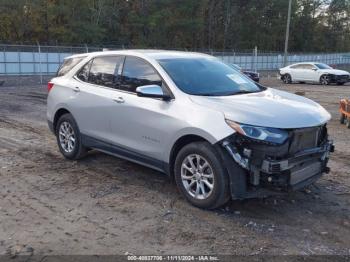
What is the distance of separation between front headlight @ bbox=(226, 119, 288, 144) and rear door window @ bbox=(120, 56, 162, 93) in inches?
53.8

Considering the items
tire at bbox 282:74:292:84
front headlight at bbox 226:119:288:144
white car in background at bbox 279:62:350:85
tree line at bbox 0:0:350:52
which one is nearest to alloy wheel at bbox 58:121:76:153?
front headlight at bbox 226:119:288:144

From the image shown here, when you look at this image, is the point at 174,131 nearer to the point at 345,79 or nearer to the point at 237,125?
the point at 237,125

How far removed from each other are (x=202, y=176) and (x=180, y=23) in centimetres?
6122

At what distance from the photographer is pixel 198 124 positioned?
5.05 metres

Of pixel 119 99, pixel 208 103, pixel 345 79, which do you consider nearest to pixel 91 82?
pixel 119 99

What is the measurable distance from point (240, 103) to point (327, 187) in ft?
6.33

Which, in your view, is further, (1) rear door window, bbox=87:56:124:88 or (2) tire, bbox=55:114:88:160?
(2) tire, bbox=55:114:88:160

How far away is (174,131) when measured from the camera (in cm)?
530

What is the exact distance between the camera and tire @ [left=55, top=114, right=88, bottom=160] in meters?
7.00

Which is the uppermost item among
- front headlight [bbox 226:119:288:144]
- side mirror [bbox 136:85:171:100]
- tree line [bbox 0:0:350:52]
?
tree line [bbox 0:0:350:52]

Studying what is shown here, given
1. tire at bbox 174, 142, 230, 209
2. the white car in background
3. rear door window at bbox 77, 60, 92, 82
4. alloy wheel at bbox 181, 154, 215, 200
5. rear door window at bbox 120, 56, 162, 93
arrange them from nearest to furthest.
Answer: tire at bbox 174, 142, 230, 209 → alloy wheel at bbox 181, 154, 215, 200 → rear door window at bbox 120, 56, 162, 93 → rear door window at bbox 77, 60, 92, 82 → the white car in background

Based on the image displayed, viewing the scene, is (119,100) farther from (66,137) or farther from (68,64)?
(68,64)

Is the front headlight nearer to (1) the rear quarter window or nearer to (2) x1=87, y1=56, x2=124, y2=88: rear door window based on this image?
(2) x1=87, y1=56, x2=124, y2=88: rear door window

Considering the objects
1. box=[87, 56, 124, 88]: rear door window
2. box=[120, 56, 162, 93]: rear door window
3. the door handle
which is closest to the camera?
box=[120, 56, 162, 93]: rear door window
